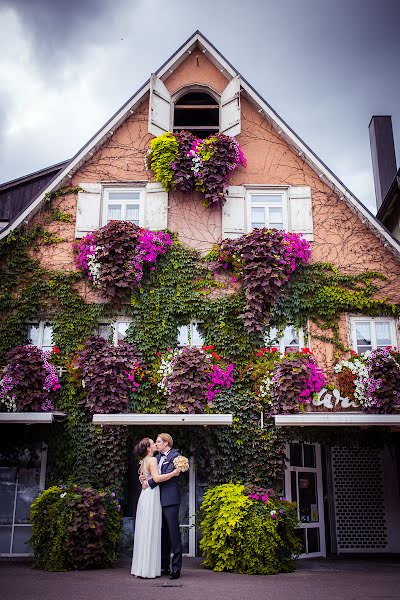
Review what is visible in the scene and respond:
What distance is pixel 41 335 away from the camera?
12914 mm

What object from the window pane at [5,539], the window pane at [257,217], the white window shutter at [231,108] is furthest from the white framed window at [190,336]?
the window pane at [5,539]

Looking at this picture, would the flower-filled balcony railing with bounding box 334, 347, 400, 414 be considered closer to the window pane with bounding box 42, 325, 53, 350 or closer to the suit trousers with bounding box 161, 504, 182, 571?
the suit trousers with bounding box 161, 504, 182, 571

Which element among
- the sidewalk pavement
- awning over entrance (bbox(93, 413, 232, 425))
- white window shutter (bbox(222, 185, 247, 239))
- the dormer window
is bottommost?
the sidewalk pavement

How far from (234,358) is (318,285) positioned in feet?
7.86

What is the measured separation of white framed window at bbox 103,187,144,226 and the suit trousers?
6.93 m

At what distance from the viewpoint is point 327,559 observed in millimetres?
12219

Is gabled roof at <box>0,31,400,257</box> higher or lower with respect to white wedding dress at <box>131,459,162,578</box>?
higher

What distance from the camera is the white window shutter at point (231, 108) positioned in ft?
44.5

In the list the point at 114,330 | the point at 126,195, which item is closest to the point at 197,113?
the point at 126,195

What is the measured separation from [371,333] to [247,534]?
5.36 m

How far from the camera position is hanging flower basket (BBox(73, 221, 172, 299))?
12.6 meters

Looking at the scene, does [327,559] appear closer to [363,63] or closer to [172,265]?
[172,265]

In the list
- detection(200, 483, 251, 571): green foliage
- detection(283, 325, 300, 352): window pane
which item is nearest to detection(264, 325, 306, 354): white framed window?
detection(283, 325, 300, 352): window pane

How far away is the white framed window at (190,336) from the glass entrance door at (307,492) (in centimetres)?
288
